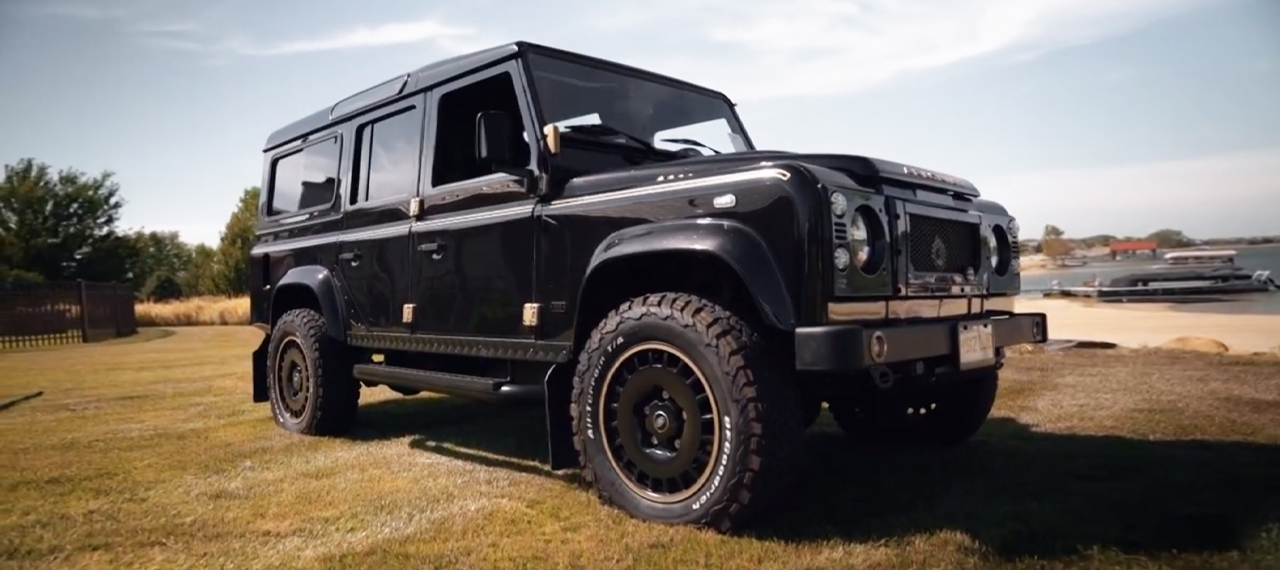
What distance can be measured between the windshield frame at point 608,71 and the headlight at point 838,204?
1.61 meters

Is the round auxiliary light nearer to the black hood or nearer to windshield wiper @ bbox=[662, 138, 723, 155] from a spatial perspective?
the black hood

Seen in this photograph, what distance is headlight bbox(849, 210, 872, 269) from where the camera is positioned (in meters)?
3.10

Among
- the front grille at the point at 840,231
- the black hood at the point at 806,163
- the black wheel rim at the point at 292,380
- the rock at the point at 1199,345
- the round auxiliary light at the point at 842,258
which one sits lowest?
the rock at the point at 1199,345

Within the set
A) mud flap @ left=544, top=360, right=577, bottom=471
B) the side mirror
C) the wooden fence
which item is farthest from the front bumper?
the wooden fence

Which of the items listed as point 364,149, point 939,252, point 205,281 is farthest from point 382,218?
point 205,281

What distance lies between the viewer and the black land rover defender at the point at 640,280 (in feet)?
9.89

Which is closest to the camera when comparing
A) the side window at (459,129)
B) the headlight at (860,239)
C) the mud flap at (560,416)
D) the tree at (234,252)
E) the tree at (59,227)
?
the headlight at (860,239)

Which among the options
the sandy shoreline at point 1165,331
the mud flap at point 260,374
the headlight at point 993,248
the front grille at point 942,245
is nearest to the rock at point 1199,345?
the sandy shoreline at point 1165,331

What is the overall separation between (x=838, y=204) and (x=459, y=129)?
8.33 ft

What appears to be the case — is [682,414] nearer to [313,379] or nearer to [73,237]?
[313,379]

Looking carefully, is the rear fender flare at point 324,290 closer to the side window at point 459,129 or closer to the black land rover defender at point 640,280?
the black land rover defender at point 640,280

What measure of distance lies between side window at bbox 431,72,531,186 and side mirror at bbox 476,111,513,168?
0.64 metres

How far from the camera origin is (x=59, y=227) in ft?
129

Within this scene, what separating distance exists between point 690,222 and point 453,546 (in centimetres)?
Answer: 153
